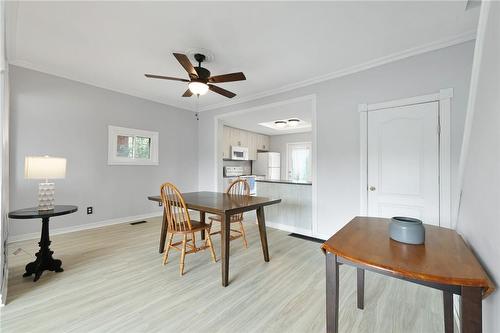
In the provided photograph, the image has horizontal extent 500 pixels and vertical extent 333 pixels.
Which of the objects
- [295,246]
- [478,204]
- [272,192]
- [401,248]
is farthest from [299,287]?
[272,192]

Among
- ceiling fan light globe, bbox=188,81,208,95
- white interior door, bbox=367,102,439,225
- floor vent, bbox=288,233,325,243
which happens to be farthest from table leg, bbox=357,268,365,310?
ceiling fan light globe, bbox=188,81,208,95

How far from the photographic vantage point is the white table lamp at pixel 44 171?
2133 millimetres

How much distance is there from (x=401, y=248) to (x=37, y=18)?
11.5 ft

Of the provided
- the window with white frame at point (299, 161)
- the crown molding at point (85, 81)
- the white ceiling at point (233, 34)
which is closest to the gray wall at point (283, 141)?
the window with white frame at point (299, 161)

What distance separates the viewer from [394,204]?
107 inches

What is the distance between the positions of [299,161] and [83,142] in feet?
19.3

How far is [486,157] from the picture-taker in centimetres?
84

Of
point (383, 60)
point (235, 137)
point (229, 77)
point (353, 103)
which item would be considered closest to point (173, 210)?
point (229, 77)

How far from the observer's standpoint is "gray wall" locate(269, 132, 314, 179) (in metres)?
7.36

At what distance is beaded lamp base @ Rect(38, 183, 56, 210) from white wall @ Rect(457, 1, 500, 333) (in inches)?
131

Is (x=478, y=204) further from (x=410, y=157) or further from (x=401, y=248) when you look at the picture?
(x=410, y=157)

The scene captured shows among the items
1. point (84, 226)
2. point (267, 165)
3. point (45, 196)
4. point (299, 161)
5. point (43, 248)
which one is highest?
point (299, 161)

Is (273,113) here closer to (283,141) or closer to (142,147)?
(142,147)

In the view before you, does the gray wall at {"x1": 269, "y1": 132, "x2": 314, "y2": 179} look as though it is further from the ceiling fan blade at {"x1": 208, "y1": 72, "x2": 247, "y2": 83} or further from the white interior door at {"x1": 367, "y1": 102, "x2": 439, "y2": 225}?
the ceiling fan blade at {"x1": 208, "y1": 72, "x2": 247, "y2": 83}
